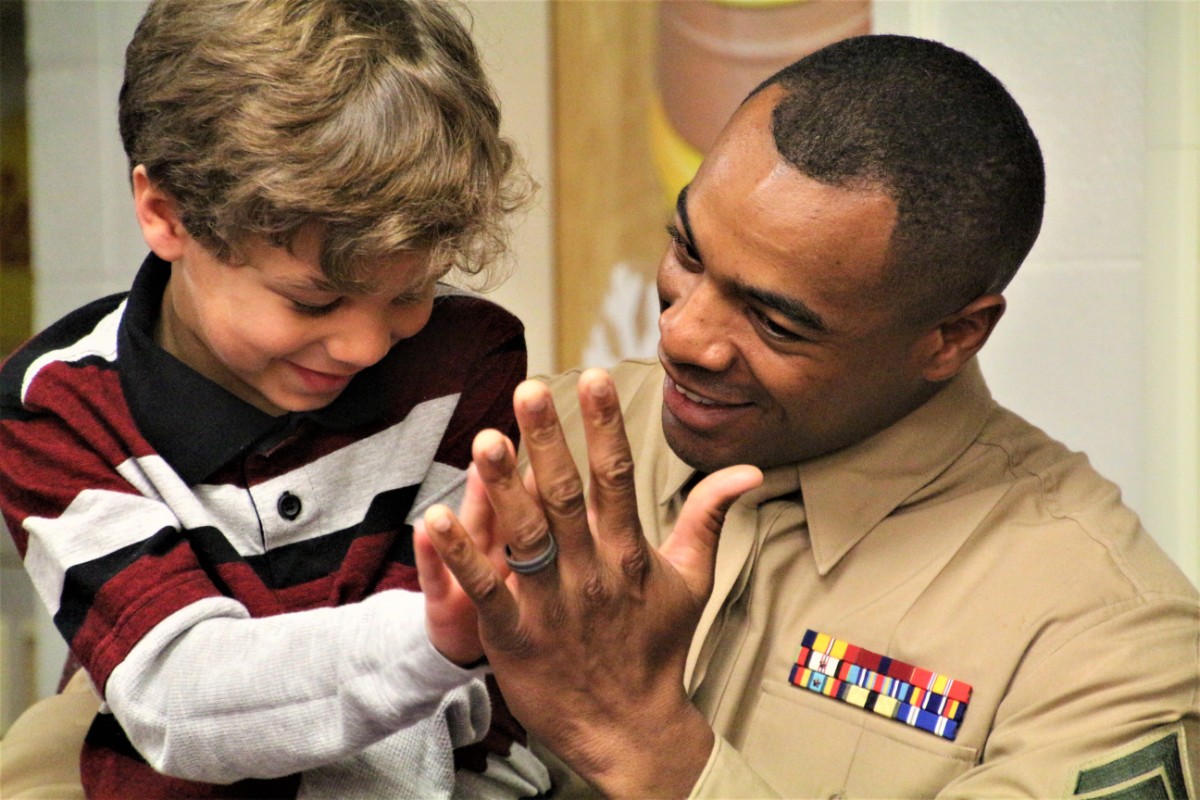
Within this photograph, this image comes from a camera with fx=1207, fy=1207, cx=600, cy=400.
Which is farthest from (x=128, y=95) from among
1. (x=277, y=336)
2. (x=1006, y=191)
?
(x=1006, y=191)

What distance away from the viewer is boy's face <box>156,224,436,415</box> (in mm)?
1268

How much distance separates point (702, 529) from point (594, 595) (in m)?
0.13

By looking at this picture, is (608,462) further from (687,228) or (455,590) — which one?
(687,228)

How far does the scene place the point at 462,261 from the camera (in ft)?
4.57

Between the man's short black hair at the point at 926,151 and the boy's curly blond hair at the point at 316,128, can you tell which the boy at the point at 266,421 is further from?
the man's short black hair at the point at 926,151

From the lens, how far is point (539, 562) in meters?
1.09

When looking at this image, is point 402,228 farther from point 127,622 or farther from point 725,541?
point 725,541

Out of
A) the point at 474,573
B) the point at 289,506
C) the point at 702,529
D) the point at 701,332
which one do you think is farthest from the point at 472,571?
the point at 701,332

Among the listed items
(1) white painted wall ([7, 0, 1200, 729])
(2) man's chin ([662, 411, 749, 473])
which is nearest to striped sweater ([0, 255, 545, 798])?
(2) man's chin ([662, 411, 749, 473])

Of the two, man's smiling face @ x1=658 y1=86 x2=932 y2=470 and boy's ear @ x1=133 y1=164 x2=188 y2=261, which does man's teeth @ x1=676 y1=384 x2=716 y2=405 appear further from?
boy's ear @ x1=133 y1=164 x2=188 y2=261

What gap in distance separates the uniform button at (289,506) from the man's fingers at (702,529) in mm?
429

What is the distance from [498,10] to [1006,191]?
5.37 feet

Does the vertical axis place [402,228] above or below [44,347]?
above

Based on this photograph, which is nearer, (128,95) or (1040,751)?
(1040,751)
